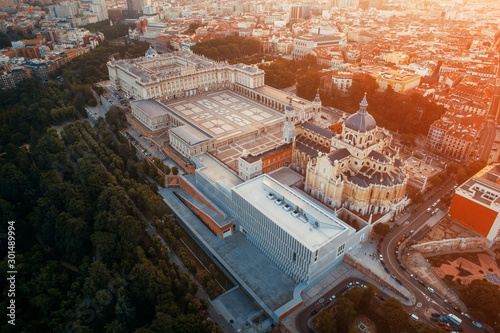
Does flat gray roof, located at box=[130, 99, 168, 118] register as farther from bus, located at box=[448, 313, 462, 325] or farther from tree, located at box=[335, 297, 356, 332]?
bus, located at box=[448, 313, 462, 325]

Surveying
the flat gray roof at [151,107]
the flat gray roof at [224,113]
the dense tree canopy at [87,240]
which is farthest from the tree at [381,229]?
the flat gray roof at [151,107]

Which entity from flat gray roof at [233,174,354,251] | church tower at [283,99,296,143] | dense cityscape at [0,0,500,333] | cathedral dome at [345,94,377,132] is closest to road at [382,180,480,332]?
dense cityscape at [0,0,500,333]

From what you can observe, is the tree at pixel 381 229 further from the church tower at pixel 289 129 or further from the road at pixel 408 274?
the church tower at pixel 289 129

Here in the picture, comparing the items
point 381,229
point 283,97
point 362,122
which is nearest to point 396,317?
point 381,229

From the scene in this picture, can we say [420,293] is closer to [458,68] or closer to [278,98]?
[278,98]

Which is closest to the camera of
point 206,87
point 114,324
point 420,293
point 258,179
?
point 114,324

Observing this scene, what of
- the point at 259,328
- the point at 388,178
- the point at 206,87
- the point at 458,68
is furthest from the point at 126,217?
the point at 458,68

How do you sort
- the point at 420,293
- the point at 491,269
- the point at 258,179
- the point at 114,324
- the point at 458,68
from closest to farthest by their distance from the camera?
the point at 114,324 → the point at 420,293 → the point at 491,269 → the point at 258,179 → the point at 458,68
